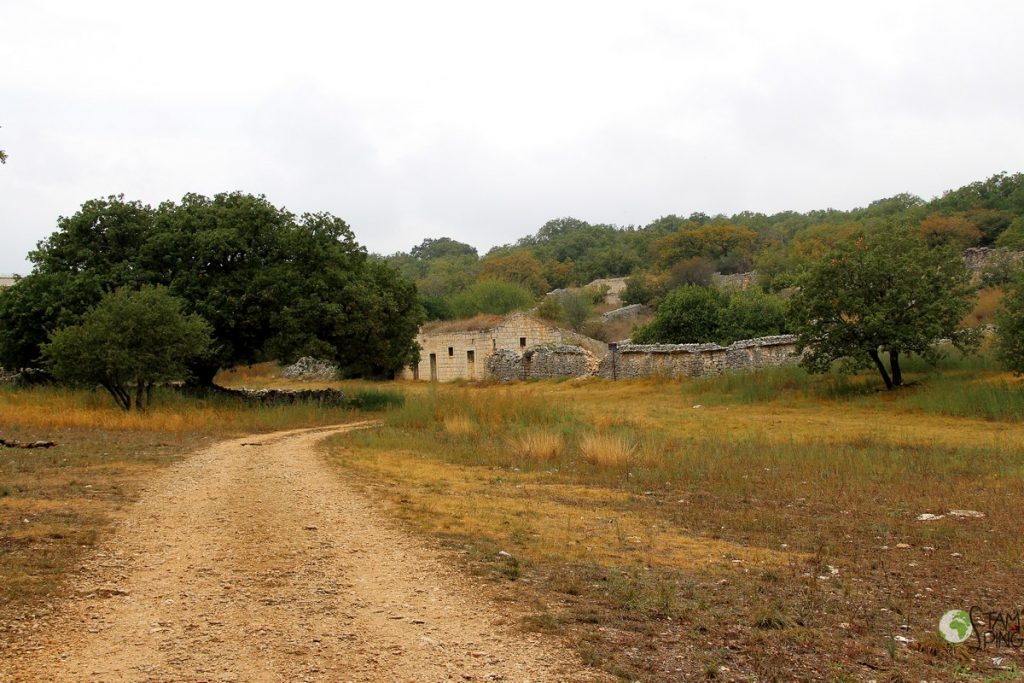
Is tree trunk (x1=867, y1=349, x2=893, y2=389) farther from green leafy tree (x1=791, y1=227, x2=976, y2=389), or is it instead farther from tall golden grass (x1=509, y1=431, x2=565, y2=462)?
tall golden grass (x1=509, y1=431, x2=565, y2=462)

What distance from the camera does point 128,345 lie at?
72.4ft

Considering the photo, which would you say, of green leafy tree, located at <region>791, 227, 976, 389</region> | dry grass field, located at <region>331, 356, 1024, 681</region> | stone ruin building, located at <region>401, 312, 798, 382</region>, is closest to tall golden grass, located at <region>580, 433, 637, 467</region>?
dry grass field, located at <region>331, 356, 1024, 681</region>

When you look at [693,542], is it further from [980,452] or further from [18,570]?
[980,452]

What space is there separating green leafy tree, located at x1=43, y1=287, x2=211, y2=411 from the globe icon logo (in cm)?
2023

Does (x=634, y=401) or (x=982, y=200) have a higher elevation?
(x=982, y=200)

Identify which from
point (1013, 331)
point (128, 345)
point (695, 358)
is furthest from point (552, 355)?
point (128, 345)

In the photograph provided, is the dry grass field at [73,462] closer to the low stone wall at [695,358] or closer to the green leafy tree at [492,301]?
the low stone wall at [695,358]

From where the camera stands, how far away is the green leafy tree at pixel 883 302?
25.1m

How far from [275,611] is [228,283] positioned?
2274cm

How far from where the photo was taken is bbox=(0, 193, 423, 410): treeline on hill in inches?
1033

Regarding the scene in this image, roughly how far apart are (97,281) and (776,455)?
21.1 m

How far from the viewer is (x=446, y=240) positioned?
144375 mm

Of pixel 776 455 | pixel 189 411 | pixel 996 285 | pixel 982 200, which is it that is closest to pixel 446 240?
pixel 982 200

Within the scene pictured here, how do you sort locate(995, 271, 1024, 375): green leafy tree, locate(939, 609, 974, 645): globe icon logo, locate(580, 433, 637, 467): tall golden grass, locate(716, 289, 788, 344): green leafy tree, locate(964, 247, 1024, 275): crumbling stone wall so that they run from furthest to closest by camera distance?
locate(716, 289, 788, 344): green leafy tree < locate(964, 247, 1024, 275): crumbling stone wall < locate(995, 271, 1024, 375): green leafy tree < locate(580, 433, 637, 467): tall golden grass < locate(939, 609, 974, 645): globe icon logo
